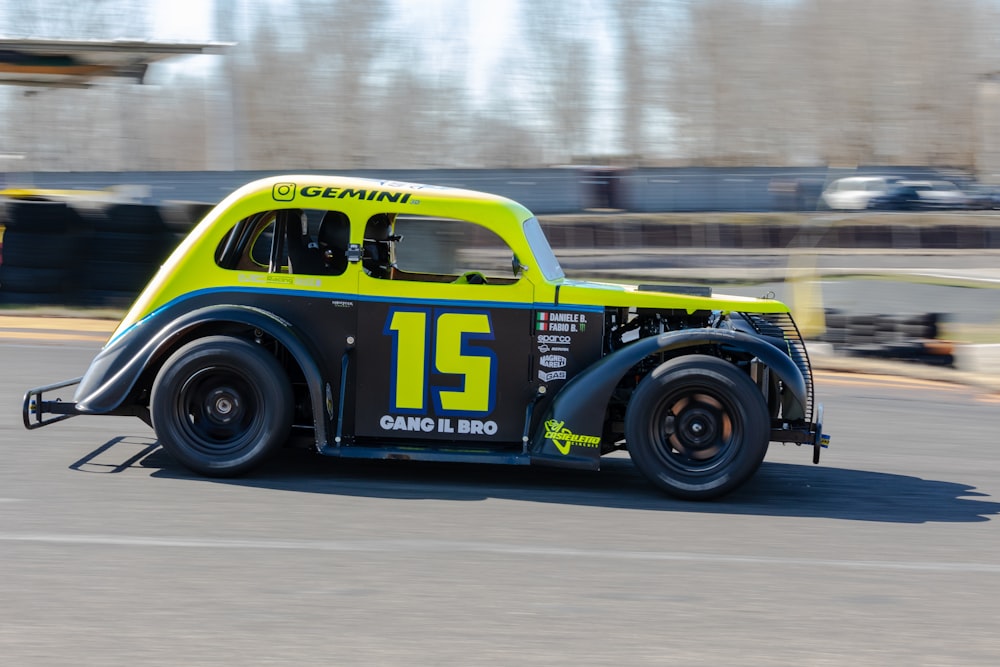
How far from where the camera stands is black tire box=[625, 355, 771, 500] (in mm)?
6191

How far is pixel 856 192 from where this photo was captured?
114 feet

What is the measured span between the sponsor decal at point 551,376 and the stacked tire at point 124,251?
320 inches

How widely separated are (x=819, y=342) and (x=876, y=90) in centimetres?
3734

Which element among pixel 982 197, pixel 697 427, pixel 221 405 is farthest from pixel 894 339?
pixel 982 197

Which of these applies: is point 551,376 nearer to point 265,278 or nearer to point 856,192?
point 265,278

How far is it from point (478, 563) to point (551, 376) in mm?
1572

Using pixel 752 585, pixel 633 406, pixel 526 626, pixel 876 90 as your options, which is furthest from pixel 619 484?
pixel 876 90

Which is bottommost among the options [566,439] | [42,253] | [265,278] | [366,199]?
[566,439]

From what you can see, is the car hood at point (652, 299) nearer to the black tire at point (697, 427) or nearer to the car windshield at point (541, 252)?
the car windshield at point (541, 252)

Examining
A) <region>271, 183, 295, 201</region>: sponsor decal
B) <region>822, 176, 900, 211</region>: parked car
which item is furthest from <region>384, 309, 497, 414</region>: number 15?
<region>822, 176, 900, 211</region>: parked car

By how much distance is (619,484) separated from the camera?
6750 mm

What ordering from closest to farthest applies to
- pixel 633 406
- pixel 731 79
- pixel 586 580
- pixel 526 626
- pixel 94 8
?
pixel 526 626, pixel 586 580, pixel 633 406, pixel 94 8, pixel 731 79

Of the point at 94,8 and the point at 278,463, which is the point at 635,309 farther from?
the point at 94,8

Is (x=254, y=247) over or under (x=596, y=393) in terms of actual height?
over
